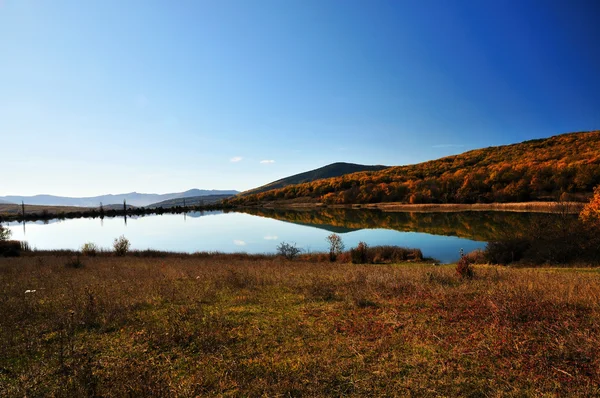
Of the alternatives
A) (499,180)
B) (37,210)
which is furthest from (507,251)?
(37,210)

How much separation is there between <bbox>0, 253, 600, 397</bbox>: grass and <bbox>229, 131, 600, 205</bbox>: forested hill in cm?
3699

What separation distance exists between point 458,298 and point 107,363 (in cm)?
771

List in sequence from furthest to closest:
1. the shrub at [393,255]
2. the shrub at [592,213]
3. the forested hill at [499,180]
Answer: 1. the forested hill at [499,180]
2. the shrub at [393,255]
3. the shrub at [592,213]

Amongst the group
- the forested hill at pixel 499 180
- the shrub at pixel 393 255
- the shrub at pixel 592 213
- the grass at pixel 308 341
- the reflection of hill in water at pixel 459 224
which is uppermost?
the forested hill at pixel 499 180

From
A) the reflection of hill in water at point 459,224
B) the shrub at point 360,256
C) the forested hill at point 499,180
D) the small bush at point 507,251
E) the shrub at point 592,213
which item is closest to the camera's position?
the shrub at point 592,213

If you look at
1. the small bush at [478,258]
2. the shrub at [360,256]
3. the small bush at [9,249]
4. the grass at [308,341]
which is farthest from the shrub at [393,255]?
the small bush at [9,249]

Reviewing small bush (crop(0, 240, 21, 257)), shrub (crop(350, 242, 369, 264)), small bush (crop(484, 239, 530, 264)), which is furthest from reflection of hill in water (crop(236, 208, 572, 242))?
small bush (crop(0, 240, 21, 257))

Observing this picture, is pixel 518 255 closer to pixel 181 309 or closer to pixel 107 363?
pixel 181 309

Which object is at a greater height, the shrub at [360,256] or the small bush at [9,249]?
the small bush at [9,249]

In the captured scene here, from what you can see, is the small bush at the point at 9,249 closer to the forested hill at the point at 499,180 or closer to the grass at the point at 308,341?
the grass at the point at 308,341

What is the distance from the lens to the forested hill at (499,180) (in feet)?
240

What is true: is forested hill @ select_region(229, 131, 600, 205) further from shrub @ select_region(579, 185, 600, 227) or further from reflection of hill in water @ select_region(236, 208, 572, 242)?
shrub @ select_region(579, 185, 600, 227)

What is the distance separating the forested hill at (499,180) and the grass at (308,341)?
1456 inches

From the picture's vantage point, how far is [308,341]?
18.5 feet
